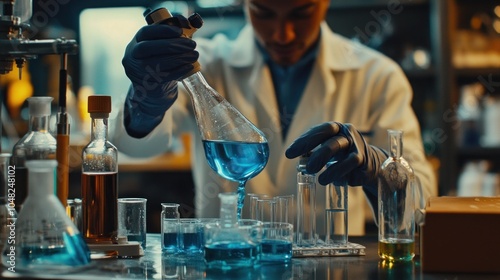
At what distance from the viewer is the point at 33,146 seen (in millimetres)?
1353

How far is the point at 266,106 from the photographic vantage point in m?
2.56

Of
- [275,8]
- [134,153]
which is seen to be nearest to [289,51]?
[275,8]

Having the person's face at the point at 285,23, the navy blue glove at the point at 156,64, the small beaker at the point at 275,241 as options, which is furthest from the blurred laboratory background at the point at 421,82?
the small beaker at the point at 275,241

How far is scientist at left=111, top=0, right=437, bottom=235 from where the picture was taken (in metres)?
2.29

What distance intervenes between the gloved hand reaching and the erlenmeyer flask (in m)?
0.10

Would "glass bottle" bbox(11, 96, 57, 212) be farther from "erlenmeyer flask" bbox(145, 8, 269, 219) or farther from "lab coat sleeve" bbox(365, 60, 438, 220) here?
"lab coat sleeve" bbox(365, 60, 438, 220)

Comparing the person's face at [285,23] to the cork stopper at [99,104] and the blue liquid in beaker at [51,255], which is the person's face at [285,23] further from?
the blue liquid in beaker at [51,255]

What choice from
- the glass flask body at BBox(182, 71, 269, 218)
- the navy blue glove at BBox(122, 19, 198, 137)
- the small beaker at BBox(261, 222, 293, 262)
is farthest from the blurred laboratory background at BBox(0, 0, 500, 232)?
the small beaker at BBox(261, 222, 293, 262)

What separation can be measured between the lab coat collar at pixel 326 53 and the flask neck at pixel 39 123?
136cm

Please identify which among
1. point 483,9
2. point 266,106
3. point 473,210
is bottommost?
point 473,210

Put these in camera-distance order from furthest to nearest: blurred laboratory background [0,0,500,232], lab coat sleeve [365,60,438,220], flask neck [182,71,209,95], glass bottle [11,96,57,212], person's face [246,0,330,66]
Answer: blurred laboratory background [0,0,500,232], lab coat sleeve [365,60,438,220], person's face [246,0,330,66], flask neck [182,71,209,95], glass bottle [11,96,57,212]

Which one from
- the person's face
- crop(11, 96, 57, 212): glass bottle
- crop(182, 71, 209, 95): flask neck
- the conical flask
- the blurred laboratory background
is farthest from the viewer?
the blurred laboratory background

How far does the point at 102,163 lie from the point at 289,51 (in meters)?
1.12

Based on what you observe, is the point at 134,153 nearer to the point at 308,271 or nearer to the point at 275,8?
the point at 275,8
